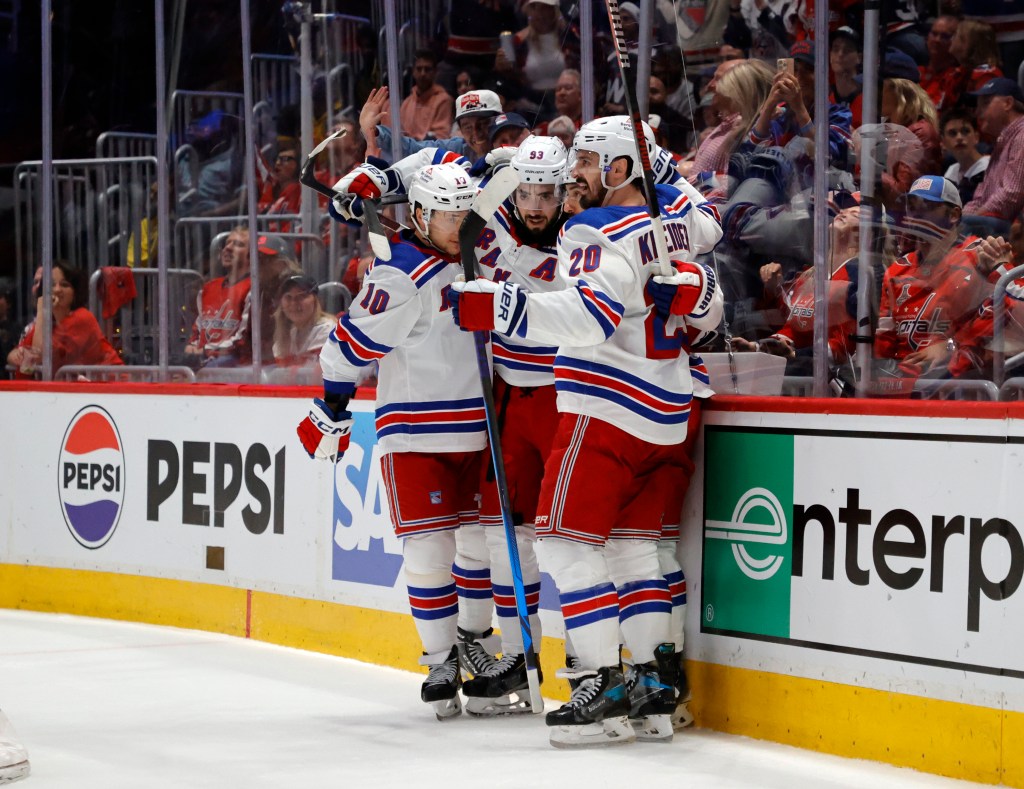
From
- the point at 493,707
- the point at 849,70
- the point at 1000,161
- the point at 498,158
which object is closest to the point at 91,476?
the point at 493,707

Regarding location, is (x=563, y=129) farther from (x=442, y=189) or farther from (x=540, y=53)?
(x=442, y=189)

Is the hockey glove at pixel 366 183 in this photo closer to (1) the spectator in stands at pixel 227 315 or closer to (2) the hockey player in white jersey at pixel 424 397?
(2) the hockey player in white jersey at pixel 424 397

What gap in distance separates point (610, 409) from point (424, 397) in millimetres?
627

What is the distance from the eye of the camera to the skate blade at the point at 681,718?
150 inches

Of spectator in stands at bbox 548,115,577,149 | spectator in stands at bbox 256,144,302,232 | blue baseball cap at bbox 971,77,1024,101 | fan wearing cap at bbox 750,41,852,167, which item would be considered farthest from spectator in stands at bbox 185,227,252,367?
blue baseball cap at bbox 971,77,1024,101

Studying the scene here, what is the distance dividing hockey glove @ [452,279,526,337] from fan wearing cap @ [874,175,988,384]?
91 centimetres

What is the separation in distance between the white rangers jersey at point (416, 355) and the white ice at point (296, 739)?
76 cm

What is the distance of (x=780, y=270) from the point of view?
4188 millimetres

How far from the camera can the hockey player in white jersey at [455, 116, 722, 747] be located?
353 cm

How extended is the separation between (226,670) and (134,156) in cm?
260

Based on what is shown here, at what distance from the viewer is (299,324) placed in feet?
18.5

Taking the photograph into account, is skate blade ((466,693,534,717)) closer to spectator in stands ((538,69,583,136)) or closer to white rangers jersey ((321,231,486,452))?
white rangers jersey ((321,231,486,452))

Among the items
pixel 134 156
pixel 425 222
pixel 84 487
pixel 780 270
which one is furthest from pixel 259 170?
pixel 780 270

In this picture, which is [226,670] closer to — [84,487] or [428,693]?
[428,693]
